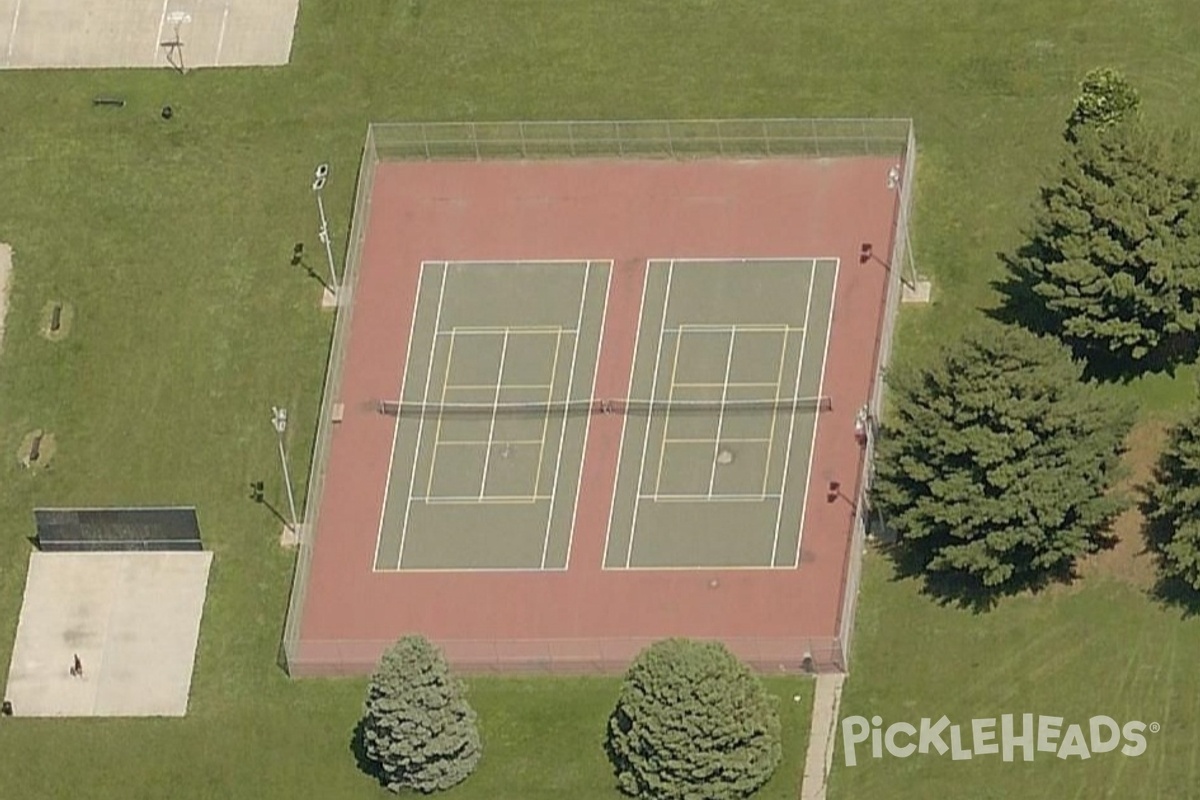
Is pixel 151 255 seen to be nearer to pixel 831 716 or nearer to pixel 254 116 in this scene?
pixel 254 116

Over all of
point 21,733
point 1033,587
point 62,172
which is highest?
point 62,172

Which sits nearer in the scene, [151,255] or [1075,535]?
[1075,535]

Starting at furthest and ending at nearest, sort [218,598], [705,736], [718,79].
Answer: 1. [718,79]
2. [218,598]
3. [705,736]

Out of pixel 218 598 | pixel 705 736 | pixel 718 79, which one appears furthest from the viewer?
pixel 718 79

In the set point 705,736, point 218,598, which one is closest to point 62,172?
point 218,598

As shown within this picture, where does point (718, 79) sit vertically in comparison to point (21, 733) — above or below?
above

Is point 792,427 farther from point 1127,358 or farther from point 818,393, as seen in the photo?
point 1127,358

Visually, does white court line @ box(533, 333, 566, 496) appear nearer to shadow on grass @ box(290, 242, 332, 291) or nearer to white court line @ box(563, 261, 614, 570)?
white court line @ box(563, 261, 614, 570)
